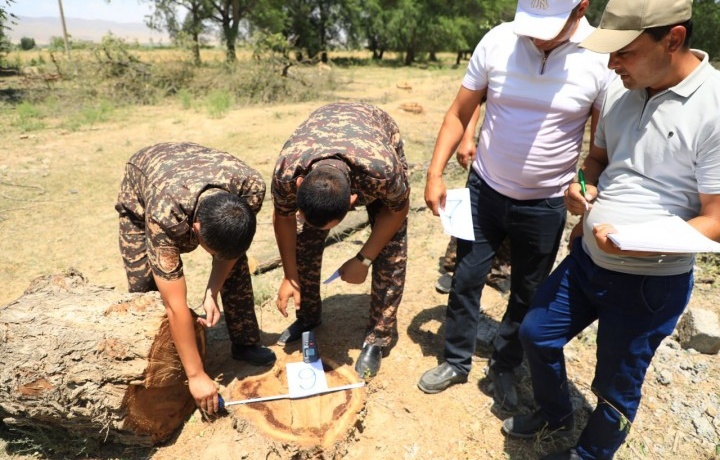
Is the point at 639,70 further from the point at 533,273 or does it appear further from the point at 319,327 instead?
the point at 319,327

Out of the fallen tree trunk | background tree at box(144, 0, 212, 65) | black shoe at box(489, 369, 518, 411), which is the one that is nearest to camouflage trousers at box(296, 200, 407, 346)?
black shoe at box(489, 369, 518, 411)

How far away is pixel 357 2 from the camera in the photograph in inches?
888

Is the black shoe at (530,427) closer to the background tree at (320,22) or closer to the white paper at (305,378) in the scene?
the white paper at (305,378)

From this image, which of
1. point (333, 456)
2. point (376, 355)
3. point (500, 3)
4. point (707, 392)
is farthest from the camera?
point (500, 3)

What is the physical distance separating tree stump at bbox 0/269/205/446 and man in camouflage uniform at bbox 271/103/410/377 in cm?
64

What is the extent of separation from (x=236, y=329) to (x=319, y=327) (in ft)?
1.99

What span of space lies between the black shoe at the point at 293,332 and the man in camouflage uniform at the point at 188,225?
446 millimetres

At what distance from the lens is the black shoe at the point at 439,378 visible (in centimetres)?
248

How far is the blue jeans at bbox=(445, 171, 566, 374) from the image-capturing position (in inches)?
83.9

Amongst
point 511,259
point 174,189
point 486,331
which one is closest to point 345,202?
point 174,189

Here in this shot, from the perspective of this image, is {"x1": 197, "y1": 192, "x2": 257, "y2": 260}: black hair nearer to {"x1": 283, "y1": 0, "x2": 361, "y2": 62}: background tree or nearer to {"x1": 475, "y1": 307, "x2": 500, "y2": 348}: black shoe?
{"x1": 475, "y1": 307, "x2": 500, "y2": 348}: black shoe

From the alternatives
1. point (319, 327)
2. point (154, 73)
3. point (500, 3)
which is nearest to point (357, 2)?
point (500, 3)

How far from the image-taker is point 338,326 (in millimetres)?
3068

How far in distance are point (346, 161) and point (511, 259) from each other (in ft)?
3.23
